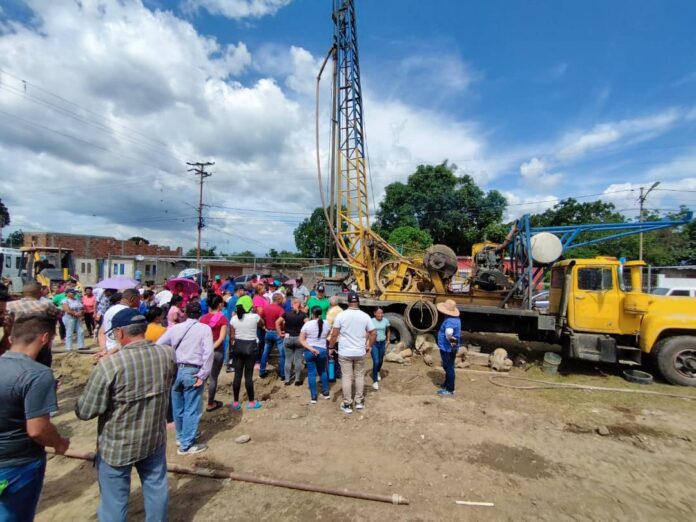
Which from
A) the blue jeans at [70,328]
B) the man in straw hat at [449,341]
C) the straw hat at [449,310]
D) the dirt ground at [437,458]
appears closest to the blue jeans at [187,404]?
the dirt ground at [437,458]

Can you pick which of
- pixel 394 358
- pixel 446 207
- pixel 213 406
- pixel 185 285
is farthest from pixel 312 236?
pixel 213 406

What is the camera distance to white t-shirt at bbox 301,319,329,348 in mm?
5461

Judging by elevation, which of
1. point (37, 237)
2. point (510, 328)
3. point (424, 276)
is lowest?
point (510, 328)

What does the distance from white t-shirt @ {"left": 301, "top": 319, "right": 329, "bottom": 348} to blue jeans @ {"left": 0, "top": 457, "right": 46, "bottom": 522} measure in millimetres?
3599

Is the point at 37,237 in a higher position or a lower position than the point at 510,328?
higher

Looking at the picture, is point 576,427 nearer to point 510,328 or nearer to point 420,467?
point 420,467

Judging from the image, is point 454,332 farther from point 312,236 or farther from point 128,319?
point 312,236

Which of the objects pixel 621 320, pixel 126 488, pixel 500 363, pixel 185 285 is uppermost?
pixel 185 285

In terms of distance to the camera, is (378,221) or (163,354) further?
(378,221)

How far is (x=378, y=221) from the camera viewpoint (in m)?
33.0

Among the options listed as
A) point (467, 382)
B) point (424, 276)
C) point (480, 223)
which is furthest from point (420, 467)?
point (480, 223)

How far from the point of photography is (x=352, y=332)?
196 inches

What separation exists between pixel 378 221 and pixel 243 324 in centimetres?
2879

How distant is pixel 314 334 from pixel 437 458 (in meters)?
2.42
